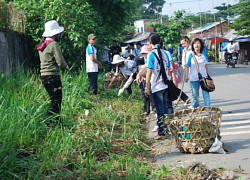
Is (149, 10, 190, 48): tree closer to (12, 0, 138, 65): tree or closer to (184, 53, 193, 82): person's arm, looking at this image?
(12, 0, 138, 65): tree

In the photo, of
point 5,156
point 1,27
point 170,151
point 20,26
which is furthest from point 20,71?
point 5,156

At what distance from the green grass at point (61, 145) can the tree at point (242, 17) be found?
22.9 metres

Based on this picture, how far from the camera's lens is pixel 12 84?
8281 mm

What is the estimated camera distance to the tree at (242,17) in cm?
2903

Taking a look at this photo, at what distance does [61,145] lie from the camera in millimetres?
5605

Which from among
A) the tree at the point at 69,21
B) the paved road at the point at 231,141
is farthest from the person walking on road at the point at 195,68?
the tree at the point at 69,21

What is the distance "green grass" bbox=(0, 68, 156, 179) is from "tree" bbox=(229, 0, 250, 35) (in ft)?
75.3

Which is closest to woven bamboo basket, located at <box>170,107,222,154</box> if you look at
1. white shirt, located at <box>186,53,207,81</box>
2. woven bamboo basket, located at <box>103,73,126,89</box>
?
white shirt, located at <box>186,53,207,81</box>

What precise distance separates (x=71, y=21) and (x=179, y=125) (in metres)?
8.03

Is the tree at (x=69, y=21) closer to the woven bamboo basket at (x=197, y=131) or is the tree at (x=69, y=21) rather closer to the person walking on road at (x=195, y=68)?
the person walking on road at (x=195, y=68)

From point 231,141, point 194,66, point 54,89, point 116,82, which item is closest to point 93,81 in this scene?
point 116,82

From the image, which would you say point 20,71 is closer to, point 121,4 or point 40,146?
point 40,146

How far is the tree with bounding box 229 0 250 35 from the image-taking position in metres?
29.0

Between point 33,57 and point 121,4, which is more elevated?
point 121,4
